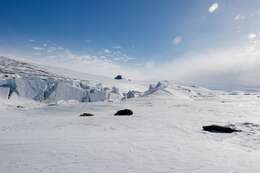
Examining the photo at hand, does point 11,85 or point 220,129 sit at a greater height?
point 11,85

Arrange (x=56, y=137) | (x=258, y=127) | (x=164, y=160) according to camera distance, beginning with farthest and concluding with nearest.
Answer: (x=258, y=127), (x=56, y=137), (x=164, y=160)

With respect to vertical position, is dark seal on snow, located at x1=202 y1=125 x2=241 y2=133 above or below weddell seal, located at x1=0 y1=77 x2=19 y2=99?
below

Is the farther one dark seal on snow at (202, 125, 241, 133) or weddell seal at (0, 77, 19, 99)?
weddell seal at (0, 77, 19, 99)

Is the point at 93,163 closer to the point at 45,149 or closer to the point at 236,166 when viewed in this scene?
the point at 45,149

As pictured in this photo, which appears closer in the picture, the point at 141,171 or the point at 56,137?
the point at 141,171

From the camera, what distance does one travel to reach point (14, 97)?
2977 inches

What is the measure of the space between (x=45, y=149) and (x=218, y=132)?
12642 millimetres

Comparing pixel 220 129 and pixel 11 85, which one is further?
pixel 11 85

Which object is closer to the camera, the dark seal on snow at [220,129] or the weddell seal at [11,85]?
the dark seal on snow at [220,129]

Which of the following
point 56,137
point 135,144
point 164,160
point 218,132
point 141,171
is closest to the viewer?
point 141,171

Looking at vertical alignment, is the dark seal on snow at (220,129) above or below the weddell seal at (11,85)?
below

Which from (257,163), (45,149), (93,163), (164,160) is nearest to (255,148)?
(257,163)

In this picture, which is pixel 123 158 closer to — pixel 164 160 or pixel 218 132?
pixel 164 160

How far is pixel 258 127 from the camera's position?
64.0 ft
